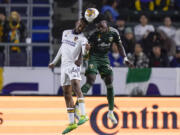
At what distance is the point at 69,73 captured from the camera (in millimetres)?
11852

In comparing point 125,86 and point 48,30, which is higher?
point 48,30

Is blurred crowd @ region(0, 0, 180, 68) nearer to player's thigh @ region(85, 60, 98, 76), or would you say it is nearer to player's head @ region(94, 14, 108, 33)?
player's thigh @ region(85, 60, 98, 76)

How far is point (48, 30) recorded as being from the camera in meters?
17.0

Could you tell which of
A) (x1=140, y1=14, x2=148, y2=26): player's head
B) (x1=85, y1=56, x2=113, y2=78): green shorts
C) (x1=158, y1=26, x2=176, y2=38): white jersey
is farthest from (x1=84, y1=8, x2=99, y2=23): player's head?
(x1=158, y1=26, x2=176, y2=38): white jersey

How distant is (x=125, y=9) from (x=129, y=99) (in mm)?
4625

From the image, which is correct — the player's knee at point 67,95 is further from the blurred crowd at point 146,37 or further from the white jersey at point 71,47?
the blurred crowd at point 146,37

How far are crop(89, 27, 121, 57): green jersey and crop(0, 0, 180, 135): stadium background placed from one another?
1.60 metres

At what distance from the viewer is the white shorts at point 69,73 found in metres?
11.8

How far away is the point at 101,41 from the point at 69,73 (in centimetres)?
90

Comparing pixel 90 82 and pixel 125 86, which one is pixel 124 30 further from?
pixel 90 82

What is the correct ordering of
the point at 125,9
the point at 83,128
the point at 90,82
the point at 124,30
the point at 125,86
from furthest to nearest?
the point at 125,9
the point at 124,30
the point at 125,86
the point at 83,128
the point at 90,82

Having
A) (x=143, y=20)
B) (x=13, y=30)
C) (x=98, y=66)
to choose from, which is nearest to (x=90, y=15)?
(x=98, y=66)

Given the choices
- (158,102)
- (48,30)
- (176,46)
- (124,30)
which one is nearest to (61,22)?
(48,30)

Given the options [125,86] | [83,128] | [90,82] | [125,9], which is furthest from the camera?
[125,9]
